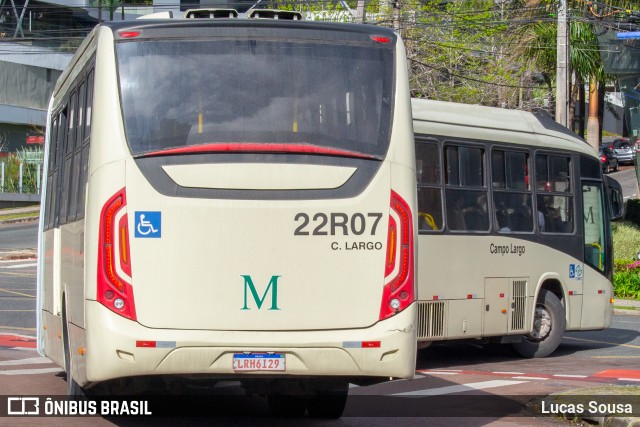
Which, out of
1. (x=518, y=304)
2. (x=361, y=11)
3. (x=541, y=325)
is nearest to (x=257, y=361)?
(x=518, y=304)

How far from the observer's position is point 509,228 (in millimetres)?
15508

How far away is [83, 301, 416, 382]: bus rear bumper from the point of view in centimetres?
778

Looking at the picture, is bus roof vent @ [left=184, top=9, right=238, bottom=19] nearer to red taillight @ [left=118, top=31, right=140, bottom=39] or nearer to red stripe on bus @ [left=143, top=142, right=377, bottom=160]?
red taillight @ [left=118, top=31, right=140, bottom=39]

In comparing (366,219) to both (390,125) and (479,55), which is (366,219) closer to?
(390,125)

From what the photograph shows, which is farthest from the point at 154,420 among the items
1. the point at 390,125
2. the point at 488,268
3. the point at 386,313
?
the point at 488,268

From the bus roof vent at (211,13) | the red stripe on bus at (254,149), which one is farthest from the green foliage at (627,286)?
the red stripe on bus at (254,149)

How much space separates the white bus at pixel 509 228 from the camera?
14.5m

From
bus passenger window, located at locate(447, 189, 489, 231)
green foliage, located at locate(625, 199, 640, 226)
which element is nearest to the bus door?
bus passenger window, located at locate(447, 189, 489, 231)

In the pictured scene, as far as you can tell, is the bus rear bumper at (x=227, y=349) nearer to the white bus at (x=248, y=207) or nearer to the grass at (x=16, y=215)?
the white bus at (x=248, y=207)

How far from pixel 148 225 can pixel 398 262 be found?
1868mm

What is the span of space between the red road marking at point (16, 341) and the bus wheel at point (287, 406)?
728cm

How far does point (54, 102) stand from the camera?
12.0 meters

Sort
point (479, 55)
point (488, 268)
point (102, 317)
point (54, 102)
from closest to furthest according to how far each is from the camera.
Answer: point (102, 317) → point (54, 102) → point (488, 268) → point (479, 55)

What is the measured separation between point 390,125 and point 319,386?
6.84 ft
